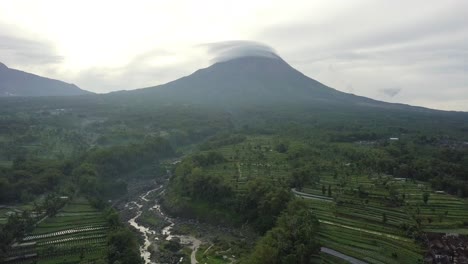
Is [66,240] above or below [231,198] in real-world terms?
below

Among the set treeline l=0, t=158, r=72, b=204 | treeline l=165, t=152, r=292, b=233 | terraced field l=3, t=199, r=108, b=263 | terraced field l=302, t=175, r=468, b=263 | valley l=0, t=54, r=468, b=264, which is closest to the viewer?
terraced field l=3, t=199, r=108, b=263

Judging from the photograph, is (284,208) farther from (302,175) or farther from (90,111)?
(90,111)

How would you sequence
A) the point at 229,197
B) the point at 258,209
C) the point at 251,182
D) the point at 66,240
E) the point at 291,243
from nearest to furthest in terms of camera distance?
the point at 291,243 → the point at 66,240 → the point at 258,209 → the point at 251,182 → the point at 229,197

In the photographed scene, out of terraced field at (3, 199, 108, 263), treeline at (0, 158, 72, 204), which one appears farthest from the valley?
treeline at (0, 158, 72, 204)

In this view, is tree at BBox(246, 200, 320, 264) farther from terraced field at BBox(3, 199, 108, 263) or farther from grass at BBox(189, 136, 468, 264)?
terraced field at BBox(3, 199, 108, 263)

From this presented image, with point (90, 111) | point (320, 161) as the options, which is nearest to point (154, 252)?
point (320, 161)

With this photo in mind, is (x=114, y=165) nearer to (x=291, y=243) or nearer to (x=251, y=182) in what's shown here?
(x=251, y=182)

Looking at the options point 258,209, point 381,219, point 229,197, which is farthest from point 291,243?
point 229,197

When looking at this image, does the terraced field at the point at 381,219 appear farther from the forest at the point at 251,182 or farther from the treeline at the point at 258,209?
the treeline at the point at 258,209
